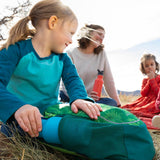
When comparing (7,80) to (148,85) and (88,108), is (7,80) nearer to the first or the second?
(88,108)

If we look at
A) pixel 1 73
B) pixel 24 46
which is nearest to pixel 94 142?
pixel 1 73

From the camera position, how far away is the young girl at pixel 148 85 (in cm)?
314

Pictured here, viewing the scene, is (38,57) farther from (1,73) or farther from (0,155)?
(0,155)

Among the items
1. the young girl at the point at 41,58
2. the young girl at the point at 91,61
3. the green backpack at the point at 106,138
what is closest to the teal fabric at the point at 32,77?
the young girl at the point at 41,58

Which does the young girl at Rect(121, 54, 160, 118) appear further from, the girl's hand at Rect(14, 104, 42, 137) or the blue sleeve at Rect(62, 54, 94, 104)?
the girl's hand at Rect(14, 104, 42, 137)

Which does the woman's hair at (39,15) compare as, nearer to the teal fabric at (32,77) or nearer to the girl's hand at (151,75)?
the teal fabric at (32,77)

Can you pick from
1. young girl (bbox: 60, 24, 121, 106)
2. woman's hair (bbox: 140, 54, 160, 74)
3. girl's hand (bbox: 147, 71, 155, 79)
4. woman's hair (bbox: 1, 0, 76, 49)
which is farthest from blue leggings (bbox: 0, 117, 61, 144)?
woman's hair (bbox: 140, 54, 160, 74)

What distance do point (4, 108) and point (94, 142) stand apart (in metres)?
0.45

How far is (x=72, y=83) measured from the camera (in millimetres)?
1260

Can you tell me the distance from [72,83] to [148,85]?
230 cm

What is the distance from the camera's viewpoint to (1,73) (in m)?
1.06

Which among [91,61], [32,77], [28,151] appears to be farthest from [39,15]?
[91,61]

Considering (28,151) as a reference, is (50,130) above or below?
above

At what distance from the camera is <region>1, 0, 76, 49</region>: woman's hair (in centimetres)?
125
